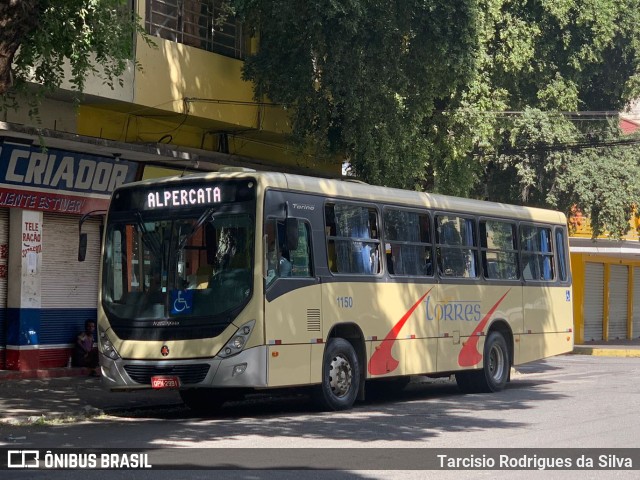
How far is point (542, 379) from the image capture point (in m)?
21.7

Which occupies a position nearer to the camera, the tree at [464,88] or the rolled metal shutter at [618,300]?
the tree at [464,88]

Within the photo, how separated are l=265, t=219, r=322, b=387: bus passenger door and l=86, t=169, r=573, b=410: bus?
0.06 feet

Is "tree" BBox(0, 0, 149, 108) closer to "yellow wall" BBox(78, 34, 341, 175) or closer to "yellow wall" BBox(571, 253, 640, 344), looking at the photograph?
"yellow wall" BBox(78, 34, 341, 175)

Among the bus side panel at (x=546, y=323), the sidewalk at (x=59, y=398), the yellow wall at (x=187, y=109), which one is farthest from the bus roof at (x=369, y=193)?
the yellow wall at (x=187, y=109)

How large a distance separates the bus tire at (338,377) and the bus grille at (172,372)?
1802mm

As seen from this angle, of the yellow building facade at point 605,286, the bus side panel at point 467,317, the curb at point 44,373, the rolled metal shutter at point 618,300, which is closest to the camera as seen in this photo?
the bus side panel at point 467,317

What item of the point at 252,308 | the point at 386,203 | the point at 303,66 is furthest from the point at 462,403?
the point at 303,66

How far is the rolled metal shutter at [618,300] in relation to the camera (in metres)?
38.8

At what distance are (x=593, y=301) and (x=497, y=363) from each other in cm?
2009

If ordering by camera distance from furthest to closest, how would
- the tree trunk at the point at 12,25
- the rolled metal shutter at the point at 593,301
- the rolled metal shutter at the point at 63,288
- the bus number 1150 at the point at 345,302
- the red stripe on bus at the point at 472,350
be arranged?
1. the rolled metal shutter at the point at 593,301
2. the rolled metal shutter at the point at 63,288
3. the red stripe on bus at the point at 472,350
4. the bus number 1150 at the point at 345,302
5. the tree trunk at the point at 12,25

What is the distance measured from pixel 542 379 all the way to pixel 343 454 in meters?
12.1

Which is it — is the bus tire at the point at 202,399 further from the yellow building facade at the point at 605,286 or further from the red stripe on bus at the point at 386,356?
the yellow building facade at the point at 605,286

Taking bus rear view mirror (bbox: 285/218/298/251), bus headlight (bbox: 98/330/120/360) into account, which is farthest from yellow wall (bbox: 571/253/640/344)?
bus headlight (bbox: 98/330/120/360)

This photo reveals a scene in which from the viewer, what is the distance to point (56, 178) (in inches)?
759
